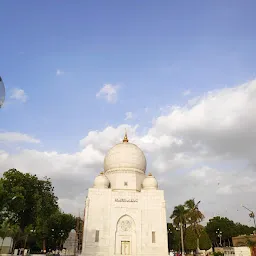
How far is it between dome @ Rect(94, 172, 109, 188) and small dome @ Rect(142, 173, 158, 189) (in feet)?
17.8

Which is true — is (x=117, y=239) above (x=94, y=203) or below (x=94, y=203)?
below

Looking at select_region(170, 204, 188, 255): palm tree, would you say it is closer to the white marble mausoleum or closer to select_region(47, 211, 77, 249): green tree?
the white marble mausoleum

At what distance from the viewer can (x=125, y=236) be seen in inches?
1243

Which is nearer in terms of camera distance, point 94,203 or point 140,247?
point 140,247

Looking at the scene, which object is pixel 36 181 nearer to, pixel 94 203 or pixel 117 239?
pixel 94 203

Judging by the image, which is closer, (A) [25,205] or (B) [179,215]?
(A) [25,205]

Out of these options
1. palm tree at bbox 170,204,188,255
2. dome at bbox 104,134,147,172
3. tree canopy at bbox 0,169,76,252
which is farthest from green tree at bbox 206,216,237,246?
tree canopy at bbox 0,169,76,252

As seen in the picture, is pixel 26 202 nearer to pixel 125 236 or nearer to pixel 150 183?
pixel 125 236

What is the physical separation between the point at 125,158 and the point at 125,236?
1121 cm

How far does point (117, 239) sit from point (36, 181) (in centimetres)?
1686

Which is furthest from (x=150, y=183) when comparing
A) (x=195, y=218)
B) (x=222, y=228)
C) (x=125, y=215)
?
(x=222, y=228)

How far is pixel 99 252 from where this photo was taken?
30.0 meters

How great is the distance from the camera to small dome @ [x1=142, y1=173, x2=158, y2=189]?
116ft

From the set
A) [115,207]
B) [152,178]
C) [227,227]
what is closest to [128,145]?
[152,178]
